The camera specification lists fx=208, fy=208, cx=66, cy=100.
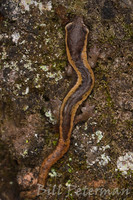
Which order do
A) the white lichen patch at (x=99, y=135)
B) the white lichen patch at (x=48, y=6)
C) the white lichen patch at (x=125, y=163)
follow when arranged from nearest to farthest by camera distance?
the white lichen patch at (x=125, y=163)
the white lichen patch at (x=99, y=135)
the white lichen patch at (x=48, y=6)

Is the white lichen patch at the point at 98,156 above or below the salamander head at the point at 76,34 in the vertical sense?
below

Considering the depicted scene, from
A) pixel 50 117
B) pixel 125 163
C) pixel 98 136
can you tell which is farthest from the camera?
pixel 50 117

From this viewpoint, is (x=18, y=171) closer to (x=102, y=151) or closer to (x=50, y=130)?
(x=50, y=130)

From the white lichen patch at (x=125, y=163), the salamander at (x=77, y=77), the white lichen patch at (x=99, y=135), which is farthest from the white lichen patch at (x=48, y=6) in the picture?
the white lichen patch at (x=125, y=163)

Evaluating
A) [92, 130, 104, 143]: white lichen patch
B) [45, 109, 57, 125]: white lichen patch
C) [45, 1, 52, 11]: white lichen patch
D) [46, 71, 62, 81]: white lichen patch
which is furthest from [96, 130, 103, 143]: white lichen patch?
[45, 1, 52, 11]: white lichen patch

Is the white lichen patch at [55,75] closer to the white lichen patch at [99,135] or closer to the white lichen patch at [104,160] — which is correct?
the white lichen patch at [99,135]

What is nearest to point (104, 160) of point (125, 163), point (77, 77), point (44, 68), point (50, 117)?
point (125, 163)

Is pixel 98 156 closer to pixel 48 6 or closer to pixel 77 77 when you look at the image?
pixel 77 77
